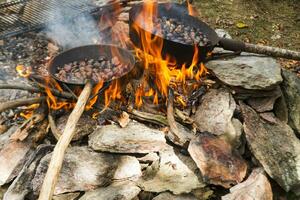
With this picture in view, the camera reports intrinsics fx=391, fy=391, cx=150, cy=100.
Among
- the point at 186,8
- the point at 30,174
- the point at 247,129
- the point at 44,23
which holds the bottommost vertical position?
the point at 30,174

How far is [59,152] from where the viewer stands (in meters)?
3.06

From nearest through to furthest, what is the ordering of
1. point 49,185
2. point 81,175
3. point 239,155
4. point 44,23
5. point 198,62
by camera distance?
1. point 49,185
2. point 81,175
3. point 239,155
4. point 198,62
5. point 44,23

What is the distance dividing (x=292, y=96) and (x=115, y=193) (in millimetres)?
2392

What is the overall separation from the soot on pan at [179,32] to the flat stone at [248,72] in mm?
305

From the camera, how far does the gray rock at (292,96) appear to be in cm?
442

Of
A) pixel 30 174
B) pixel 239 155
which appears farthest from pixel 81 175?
pixel 239 155

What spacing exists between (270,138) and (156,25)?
5.89 feet

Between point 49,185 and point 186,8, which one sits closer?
point 49,185

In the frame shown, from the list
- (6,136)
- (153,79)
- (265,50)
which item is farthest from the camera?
(265,50)

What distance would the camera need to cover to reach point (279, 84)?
15.1 ft

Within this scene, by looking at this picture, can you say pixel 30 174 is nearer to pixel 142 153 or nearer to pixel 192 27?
pixel 142 153

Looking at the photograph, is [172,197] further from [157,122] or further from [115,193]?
[157,122]

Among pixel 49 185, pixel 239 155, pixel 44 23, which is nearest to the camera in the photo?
pixel 49 185

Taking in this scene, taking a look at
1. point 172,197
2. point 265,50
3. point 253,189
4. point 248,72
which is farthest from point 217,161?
point 265,50
